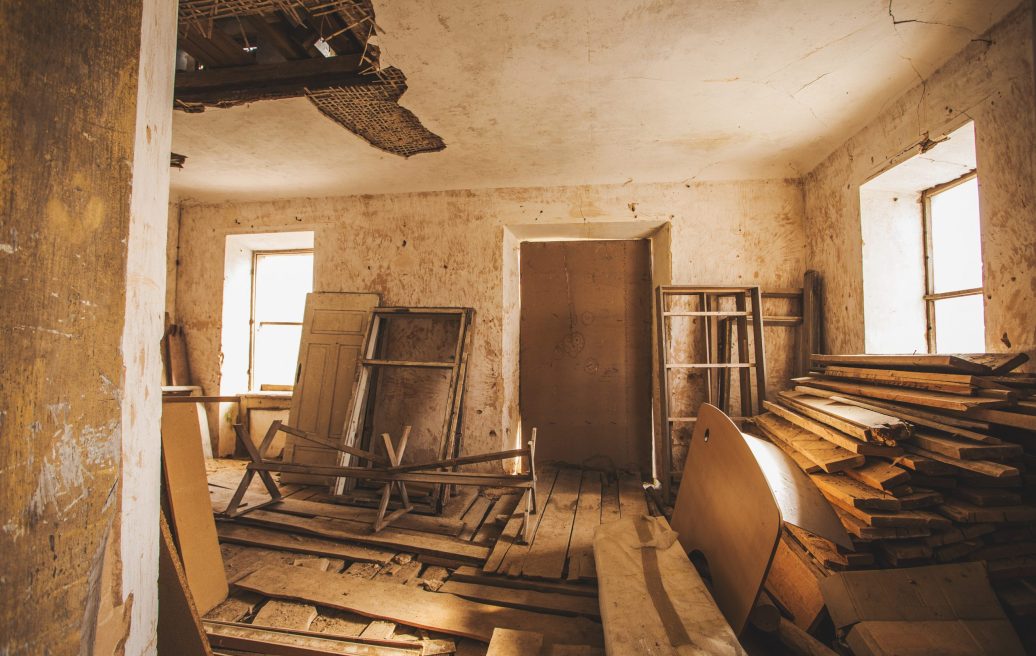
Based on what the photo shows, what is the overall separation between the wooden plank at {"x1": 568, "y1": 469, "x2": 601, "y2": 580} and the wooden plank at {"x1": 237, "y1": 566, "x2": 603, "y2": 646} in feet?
1.35

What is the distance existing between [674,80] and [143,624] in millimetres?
3269

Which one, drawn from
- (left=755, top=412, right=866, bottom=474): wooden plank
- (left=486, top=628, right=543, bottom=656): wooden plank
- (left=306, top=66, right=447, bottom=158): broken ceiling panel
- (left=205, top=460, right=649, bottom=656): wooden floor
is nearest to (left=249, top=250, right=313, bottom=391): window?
(left=205, top=460, right=649, bottom=656): wooden floor

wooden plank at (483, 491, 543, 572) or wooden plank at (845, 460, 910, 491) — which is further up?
wooden plank at (845, 460, 910, 491)

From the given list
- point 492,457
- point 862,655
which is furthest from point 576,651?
point 492,457

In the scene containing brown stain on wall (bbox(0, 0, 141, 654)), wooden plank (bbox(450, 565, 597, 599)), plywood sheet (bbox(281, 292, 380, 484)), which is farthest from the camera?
plywood sheet (bbox(281, 292, 380, 484))

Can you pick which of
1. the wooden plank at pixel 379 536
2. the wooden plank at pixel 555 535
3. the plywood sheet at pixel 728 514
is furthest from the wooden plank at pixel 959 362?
the wooden plank at pixel 379 536

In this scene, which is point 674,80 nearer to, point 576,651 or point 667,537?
point 667,537

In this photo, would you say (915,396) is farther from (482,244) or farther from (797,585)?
(482,244)

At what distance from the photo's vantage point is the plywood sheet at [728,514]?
64.7 inches

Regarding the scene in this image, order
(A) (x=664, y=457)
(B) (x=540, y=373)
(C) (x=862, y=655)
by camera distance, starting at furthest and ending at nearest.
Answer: (B) (x=540, y=373)
(A) (x=664, y=457)
(C) (x=862, y=655)

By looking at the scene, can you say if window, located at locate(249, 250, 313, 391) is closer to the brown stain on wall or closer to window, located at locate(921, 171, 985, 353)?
the brown stain on wall

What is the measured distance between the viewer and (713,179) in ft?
13.3

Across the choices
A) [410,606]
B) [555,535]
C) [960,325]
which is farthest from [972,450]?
[410,606]

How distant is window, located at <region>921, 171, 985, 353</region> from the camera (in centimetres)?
270
